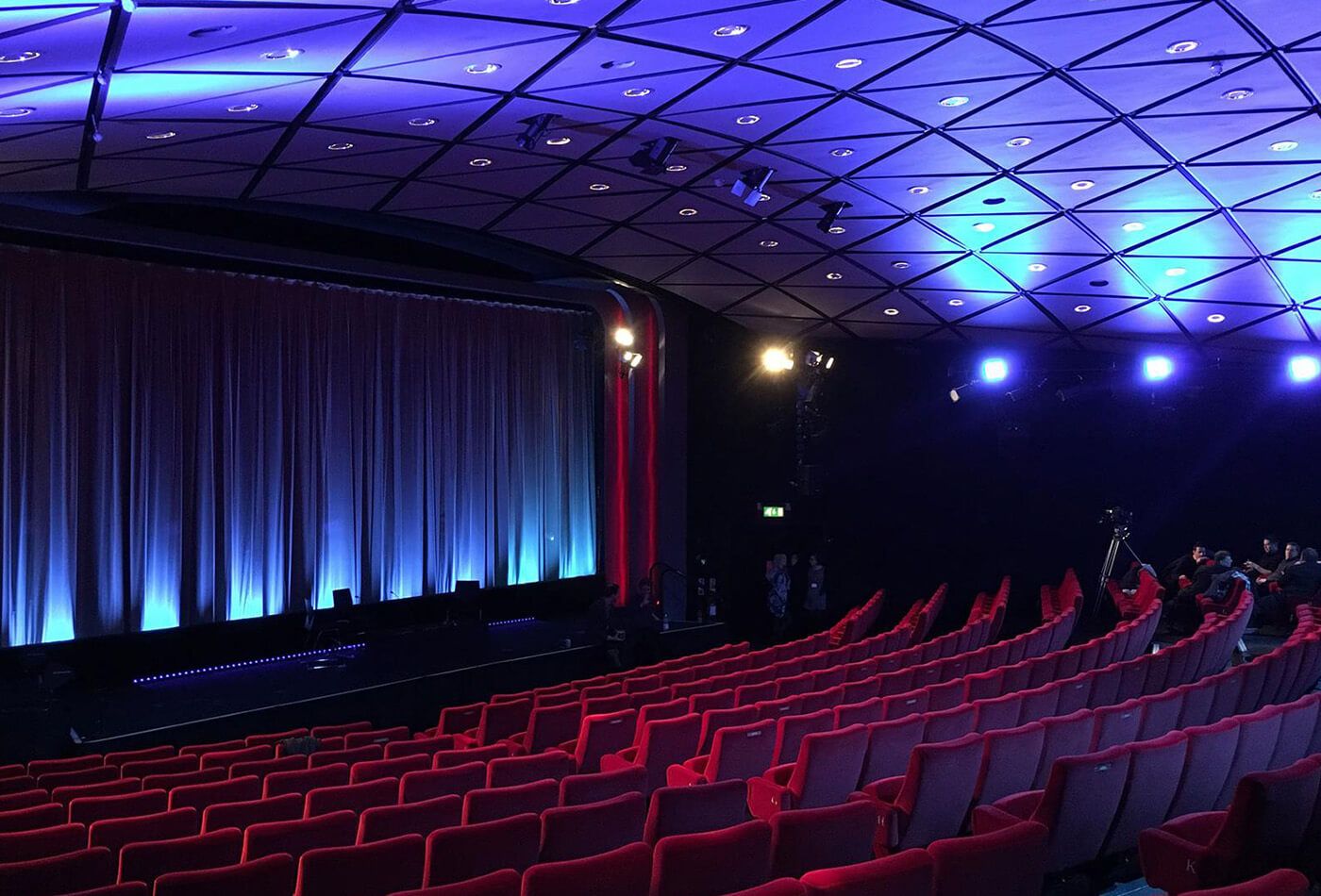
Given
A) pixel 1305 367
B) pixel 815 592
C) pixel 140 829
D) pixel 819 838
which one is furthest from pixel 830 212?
pixel 140 829

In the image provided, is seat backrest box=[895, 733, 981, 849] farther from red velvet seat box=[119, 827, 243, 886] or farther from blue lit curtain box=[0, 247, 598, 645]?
blue lit curtain box=[0, 247, 598, 645]

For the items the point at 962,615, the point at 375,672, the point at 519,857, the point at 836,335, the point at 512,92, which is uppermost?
the point at 512,92

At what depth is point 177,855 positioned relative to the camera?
5078mm

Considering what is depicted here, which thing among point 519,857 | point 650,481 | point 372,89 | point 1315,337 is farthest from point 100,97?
point 1315,337

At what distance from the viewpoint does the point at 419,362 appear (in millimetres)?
19312

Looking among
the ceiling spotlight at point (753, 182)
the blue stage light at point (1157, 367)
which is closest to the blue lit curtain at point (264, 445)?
the ceiling spotlight at point (753, 182)

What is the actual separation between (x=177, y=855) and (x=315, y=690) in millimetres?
8480

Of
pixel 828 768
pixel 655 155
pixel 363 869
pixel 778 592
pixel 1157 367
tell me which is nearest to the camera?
pixel 363 869

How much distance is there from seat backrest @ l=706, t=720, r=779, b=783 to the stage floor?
22.0 feet

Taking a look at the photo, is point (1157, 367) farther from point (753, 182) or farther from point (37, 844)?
point (37, 844)

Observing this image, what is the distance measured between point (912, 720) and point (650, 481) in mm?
13167

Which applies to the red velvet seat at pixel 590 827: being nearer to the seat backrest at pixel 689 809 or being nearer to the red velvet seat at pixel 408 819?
the seat backrest at pixel 689 809

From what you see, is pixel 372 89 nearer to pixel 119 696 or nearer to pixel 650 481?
pixel 119 696

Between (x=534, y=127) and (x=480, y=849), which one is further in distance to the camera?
(x=534, y=127)
